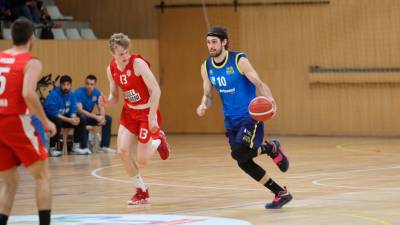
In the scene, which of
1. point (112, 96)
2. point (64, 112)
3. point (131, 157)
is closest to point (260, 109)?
point (131, 157)

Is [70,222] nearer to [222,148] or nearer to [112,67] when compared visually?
[112,67]

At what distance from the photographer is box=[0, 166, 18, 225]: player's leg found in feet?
26.5

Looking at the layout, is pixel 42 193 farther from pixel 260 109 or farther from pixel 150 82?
pixel 150 82

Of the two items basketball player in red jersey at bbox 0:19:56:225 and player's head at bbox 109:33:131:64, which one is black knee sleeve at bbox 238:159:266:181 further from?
basketball player in red jersey at bbox 0:19:56:225

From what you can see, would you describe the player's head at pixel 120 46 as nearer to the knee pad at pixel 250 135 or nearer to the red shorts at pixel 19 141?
the knee pad at pixel 250 135

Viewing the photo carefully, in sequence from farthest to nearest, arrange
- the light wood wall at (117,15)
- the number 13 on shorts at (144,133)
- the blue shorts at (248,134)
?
the light wood wall at (117,15) → the number 13 on shorts at (144,133) → the blue shorts at (248,134)

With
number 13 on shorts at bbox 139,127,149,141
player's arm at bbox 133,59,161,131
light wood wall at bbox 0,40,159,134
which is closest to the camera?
player's arm at bbox 133,59,161,131

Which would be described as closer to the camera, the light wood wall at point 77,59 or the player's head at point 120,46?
the player's head at point 120,46

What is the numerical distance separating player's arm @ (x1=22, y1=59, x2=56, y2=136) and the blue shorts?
2765 mm

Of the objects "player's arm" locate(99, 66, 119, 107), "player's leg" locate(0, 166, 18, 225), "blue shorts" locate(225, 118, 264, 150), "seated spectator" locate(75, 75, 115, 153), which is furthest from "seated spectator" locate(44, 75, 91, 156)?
"player's leg" locate(0, 166, 18, 225)

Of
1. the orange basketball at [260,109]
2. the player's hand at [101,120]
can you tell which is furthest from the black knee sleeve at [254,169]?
the player's hand at [101,120]

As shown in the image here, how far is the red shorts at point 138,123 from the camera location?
10977 millimetres

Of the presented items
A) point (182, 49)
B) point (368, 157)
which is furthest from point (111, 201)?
point (182, 49)

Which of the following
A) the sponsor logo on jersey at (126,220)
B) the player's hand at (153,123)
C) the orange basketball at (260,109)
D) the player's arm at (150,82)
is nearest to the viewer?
the sponsor logo on jersey at (126,220)
